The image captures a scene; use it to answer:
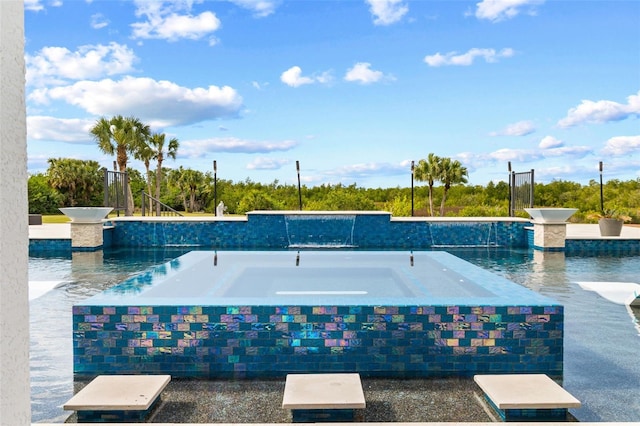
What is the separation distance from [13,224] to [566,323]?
4.59 metres

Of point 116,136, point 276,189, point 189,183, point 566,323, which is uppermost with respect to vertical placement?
point 116,136

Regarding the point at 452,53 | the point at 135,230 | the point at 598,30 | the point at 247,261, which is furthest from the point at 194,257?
the point at 452,53

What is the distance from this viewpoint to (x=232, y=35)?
784 inches

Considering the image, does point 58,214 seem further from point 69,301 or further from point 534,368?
point 534,368

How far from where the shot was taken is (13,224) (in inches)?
40.3

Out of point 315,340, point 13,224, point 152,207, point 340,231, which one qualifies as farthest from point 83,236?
point 152,207

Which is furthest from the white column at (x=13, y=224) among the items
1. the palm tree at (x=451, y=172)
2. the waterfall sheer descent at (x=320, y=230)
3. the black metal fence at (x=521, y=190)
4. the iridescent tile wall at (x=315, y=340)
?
the palm tree at (x=451, y=172)

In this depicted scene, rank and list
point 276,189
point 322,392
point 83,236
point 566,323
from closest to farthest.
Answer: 1. point 322,392
2. point 566,323
3. point 83,236
4. point 276,189

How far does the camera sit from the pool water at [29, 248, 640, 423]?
3.08 metres

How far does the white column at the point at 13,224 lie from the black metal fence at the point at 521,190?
42.0 feet

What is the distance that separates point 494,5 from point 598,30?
10.2 feet

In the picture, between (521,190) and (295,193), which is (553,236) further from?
(295,193)

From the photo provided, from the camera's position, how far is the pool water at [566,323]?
3076 millimetres

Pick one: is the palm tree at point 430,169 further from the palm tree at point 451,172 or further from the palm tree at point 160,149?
the palm tree at point 160,149
